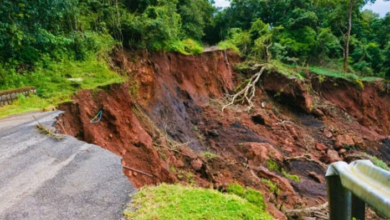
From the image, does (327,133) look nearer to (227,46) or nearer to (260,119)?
(260,119)

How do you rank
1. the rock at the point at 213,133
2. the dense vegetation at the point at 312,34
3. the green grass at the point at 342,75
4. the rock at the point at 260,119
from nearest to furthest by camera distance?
the rock at the point at 213,133
the rock at the point at 260,119
the green grass at the point at 342,75
the dense vegetation at the point at 312,34

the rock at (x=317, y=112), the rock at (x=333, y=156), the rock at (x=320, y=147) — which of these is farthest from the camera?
the rock at (x=317, y=112)

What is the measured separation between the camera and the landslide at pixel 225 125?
6691 mm

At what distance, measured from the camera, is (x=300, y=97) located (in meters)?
16.2

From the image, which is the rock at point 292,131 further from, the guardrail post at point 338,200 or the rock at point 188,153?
the guardrail post at point 338,200

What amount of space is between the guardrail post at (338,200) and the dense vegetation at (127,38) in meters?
5.47

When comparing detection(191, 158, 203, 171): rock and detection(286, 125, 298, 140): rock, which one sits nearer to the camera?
detection(191, 158, 203, 171): rock

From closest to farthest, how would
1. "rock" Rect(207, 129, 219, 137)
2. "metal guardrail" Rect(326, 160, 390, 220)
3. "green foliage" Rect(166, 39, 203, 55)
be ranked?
"metal guardrail" Rect(326, 160, 390, 220) → "rock" Rect(207, 129, 219, 137) → "green foliage" Rect(166, 39, 203, 55)

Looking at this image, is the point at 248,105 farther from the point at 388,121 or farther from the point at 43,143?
the point at 43,143

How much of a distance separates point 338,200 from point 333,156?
1090cm

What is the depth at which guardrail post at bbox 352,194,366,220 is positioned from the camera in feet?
7.56

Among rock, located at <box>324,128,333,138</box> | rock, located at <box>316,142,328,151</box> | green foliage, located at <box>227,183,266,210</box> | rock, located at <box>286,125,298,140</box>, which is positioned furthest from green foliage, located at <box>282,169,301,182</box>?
rock, located at <box>324,128,333,138</box>

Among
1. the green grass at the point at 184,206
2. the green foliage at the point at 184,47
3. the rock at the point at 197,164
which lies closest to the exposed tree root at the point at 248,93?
the green foliage at the point at 184,47

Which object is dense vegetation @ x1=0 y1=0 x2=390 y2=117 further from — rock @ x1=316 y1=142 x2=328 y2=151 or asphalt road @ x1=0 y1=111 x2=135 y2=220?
rock @ x1=316 y1=142 x2=328 y2=151
